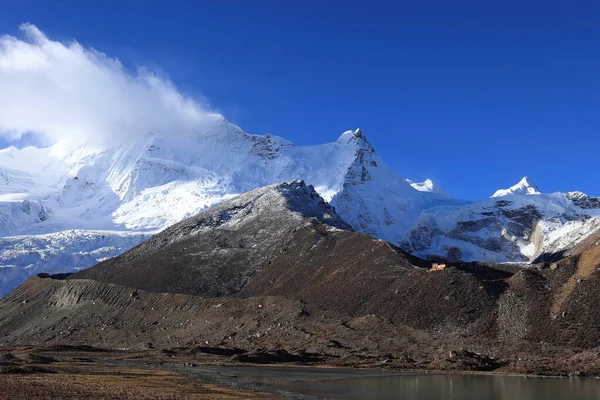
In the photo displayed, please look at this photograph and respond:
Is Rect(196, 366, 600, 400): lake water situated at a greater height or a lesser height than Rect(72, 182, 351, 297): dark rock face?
lesser

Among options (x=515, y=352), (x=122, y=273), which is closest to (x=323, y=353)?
(x=515, y=352)

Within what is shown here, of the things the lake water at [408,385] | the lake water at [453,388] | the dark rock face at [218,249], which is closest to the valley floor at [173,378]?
the lake water at [408,385]

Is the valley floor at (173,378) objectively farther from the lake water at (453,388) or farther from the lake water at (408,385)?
the lake water at (453,388)

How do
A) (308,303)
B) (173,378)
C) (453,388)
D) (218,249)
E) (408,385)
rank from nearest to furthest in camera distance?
1. (453,388)
2. (408,385)
3. (173,378)
4. (308,303)
5. (218,249)

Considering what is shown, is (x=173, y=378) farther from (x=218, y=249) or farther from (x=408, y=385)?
(x=218, y=249)

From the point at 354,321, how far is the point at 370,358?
52.8 feet

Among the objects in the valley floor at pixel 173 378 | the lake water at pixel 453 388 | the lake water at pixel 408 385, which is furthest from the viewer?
the lake water at pixel 408 385

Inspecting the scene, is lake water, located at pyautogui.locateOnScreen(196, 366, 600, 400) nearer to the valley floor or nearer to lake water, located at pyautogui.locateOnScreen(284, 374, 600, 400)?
lake water, located at pyautogui.locateOnScreen(284, 374, 600, 400)

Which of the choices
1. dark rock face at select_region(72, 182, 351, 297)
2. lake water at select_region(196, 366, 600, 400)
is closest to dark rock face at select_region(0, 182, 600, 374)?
dark rock face at select_region(72, 182, 351, 297)

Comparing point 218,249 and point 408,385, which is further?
point 218,249

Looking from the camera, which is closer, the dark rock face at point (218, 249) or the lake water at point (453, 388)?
the lake water at point (453, 388)

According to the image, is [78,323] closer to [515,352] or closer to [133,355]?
[133,355]

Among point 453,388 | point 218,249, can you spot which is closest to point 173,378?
point 453,388

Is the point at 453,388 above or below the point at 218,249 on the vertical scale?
below
